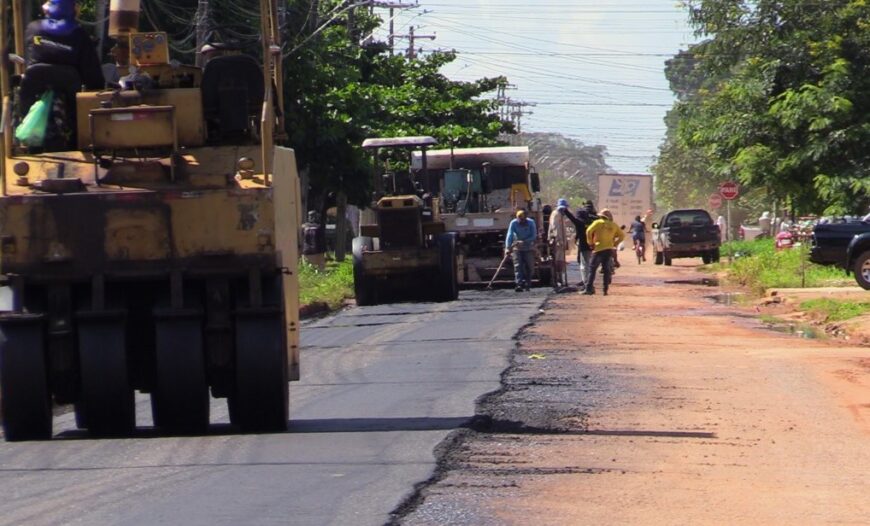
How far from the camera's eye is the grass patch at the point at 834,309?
73.8 ft

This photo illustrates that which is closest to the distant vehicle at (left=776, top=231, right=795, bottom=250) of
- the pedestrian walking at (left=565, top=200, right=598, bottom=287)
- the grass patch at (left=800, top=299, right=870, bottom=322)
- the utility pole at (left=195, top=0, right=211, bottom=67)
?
the pedestrian walking at (left=565, top=200, right=598, bottom=287)

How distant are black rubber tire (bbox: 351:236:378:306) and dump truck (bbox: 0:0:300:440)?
47.7ft

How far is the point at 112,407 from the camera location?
10281mm

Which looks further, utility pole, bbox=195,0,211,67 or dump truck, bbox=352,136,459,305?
dump truck, bbox=352,136,459,305

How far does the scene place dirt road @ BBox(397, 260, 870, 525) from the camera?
26.3 feet

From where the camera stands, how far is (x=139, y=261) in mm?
10109

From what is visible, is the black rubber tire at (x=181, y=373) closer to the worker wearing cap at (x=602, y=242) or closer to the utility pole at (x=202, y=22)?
the utility pole at (x=202, y=22)

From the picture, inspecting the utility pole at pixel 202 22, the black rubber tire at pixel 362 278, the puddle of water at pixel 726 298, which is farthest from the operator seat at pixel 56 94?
the puddle of water at pixel 726 298

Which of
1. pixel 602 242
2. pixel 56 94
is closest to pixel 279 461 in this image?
pixel 56 94

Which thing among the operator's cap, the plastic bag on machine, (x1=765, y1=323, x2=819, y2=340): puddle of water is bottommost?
(x1=765, y1=323, x2=819, y2=340): puddle of water

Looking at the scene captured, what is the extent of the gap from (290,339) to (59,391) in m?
1.65

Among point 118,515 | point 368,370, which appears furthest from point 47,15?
point 368,370

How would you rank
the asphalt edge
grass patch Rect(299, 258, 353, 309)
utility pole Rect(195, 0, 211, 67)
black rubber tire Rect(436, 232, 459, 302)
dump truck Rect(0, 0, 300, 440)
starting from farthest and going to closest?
grass patch Rect(299, 258, 353, 309)
black rubber tire Rect(436, 232, 459, 302)
utility pole Rect(195, 0, 211, 67)
dump truck Rect(0, 0, 300, 440)
the asphalt edge

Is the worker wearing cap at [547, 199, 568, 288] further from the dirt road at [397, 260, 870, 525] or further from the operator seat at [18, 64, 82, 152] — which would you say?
the operator seat at [18, 64, 82, 152]
